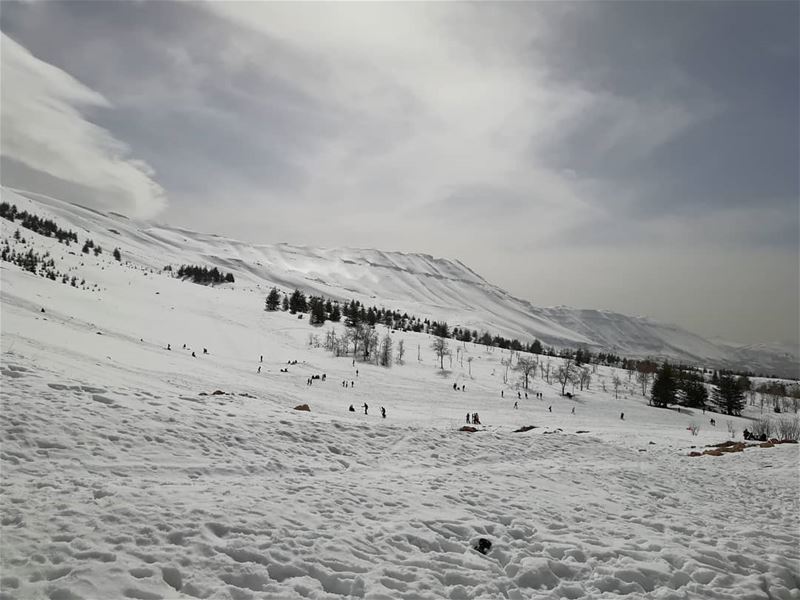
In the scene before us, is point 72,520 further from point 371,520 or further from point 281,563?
point 371,520

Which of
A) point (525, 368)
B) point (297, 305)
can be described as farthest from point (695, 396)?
point (297, 305)

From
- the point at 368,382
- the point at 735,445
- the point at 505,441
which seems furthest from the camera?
the point at 368,382

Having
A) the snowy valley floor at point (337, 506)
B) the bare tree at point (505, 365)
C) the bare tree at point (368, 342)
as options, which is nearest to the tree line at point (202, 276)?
the bare tree at point (368, 342)

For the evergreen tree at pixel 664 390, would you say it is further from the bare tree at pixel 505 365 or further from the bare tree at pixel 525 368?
the bare tree at pixel 505 365

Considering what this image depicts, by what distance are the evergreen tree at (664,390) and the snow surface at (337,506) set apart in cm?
7055

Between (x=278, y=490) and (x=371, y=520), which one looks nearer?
(x=371, y=520)

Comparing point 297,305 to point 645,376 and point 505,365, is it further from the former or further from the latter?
point 645,376

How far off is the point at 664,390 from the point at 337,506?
307 ft

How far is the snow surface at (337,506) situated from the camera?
678 cm

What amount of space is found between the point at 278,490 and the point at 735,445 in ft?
92.5

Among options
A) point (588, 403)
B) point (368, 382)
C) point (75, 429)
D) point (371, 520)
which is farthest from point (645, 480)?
point (588, 403)

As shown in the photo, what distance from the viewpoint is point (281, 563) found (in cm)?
705

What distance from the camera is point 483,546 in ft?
28.3

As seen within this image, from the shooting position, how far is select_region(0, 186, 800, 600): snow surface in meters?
6.78
